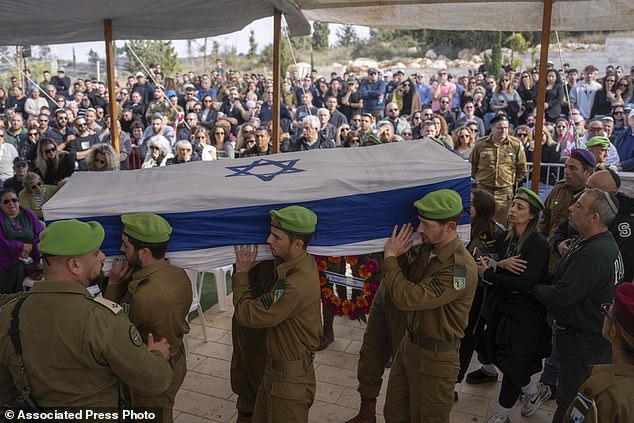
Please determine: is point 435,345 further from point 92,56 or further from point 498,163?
point 92,56

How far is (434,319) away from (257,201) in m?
1.05

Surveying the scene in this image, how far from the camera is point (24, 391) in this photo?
6.96ft

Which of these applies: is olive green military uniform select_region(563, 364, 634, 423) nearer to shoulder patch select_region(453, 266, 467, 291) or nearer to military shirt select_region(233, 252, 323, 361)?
shoulder patch select_region(453, 266, 467, 291)

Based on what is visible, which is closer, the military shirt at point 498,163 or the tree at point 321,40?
the military shirt at point 498,163

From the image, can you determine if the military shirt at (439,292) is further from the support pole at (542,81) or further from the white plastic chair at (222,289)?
the white plastic chair at (222,289)

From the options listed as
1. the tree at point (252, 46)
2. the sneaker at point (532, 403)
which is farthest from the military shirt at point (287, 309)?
the tree at point (252, 46)

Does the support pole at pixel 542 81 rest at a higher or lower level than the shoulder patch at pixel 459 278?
higher

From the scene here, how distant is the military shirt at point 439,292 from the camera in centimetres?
274

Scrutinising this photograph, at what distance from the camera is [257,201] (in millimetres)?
2859

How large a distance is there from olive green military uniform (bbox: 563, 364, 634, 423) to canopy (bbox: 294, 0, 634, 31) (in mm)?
4047

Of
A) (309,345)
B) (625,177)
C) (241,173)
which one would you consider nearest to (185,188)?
(241,173)

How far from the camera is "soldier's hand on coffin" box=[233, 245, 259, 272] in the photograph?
2.86 metres

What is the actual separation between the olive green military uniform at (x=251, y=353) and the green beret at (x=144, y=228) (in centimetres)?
73

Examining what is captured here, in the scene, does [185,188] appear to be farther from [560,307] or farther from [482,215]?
[560,307]
